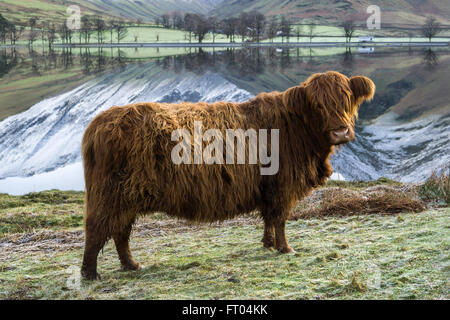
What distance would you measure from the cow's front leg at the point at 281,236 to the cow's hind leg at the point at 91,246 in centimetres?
197

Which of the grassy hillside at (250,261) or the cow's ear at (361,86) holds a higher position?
the cow's ear at (361,86)

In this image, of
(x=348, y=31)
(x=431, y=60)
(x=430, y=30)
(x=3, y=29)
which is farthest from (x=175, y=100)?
(x=3, y=29)

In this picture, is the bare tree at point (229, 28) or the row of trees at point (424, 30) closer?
the row of trees at point (424, 30)

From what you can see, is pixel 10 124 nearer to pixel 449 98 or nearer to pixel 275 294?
pixel 275 294

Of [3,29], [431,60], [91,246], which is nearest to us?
[91,246]

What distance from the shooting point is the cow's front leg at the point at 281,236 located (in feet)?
16.7

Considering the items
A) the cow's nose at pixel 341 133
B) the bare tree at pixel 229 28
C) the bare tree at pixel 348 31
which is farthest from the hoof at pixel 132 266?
the bare tree at pixel 229 28

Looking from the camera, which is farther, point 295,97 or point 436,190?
point 436,190

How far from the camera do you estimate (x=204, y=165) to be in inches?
184

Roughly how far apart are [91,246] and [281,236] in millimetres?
2158

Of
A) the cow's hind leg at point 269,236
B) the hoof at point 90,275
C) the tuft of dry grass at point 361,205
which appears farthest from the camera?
the tuft of dry grass at point 361,205

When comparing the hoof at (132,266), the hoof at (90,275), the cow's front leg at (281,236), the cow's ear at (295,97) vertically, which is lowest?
the hoof at (132,266)

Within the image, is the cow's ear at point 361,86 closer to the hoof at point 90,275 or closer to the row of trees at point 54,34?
the hoof at point 90,275

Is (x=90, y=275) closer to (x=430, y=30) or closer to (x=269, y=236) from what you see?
(x=269, y=236)
